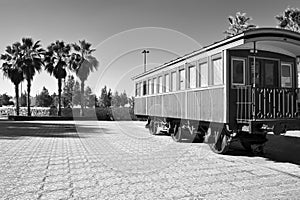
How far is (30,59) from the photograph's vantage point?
112ft

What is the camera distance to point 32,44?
3497 cm

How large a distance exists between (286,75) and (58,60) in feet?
97.3

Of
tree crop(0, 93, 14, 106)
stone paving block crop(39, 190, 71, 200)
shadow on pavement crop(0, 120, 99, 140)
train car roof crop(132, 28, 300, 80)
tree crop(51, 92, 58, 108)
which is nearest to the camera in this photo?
stone paving block crop(39, 190, 71, 200)

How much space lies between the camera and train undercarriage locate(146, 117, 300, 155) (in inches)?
330

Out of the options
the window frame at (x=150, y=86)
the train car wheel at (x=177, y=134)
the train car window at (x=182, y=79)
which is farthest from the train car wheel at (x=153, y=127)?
the train car window at (x=182, y=79)

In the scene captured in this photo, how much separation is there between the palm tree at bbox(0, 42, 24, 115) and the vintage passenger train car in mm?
27911

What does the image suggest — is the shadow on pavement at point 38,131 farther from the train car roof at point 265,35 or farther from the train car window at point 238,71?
the train car roof at point 265,35

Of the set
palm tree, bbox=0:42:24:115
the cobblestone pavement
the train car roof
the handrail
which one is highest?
palm tree, bbox=0:42:24:115

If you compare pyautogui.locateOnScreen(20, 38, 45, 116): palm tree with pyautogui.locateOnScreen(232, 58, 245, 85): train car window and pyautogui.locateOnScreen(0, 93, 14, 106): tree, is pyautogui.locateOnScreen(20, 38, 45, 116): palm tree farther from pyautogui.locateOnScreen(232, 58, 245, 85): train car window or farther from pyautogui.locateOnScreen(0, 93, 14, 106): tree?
pyautogui.locateOnScreen(0, 93, 14, 106): tree

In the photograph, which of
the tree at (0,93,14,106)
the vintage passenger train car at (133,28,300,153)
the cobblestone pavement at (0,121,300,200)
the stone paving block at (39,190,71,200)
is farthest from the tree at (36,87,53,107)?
the stone paving block at (39,190,71,200)

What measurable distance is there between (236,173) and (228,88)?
2803 millimetres

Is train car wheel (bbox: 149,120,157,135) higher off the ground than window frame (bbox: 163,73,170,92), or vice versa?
window frame (bbox: 163,73,170,92)

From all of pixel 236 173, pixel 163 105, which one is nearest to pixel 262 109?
pixel 236 173

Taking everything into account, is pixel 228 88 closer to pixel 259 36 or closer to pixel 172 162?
pixel 259 36
